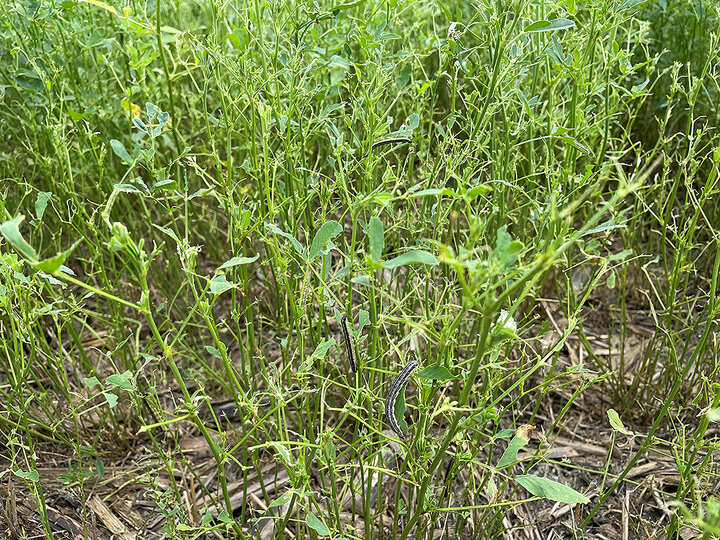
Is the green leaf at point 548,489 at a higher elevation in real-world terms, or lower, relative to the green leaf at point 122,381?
lower

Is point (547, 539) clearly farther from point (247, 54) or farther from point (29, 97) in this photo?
point (29, 97)

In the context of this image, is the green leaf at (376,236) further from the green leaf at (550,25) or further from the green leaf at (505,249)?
the green leaf at (550,25)

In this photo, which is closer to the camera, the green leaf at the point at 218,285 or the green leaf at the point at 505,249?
the green leaf at the point at 505,249

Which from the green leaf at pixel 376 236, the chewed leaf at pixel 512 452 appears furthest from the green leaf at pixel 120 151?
the chewed leaf at pixel 512 452

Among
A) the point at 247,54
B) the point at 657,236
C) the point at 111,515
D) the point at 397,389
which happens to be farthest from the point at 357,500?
the point at 657,236

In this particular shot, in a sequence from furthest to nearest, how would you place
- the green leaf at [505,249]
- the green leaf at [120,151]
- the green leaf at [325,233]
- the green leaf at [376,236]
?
1. the green leaf at [120,151]
2. the green leaf at [325,233]
3. the green leaf at [376,236]
4. the green leaf at [505,249]

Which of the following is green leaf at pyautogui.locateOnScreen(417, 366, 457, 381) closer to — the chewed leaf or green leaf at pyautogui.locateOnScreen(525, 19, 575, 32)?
the chewed leaf

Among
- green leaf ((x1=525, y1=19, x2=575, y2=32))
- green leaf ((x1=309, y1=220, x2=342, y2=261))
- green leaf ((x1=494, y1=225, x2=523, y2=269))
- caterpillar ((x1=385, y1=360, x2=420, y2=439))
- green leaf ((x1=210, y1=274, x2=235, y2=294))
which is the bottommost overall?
caterpillar ((x1=385, y1=360, x2=420, y2=439))

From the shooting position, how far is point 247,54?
4.64 feet

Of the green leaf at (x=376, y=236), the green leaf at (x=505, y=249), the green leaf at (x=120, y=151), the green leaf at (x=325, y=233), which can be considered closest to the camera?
the green leaf at (x=505, y=249)

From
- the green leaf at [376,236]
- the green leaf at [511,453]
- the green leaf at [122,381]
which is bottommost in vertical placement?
the green leaf at [511,453]

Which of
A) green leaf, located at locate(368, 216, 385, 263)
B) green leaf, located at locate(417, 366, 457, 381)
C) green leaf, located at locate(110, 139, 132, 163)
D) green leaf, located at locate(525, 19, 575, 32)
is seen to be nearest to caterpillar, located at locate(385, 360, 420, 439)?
green leaf, located at locate(417, 366, 457, 381)

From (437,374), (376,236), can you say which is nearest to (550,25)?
(376,236)

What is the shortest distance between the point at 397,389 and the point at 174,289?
1.21 meters
